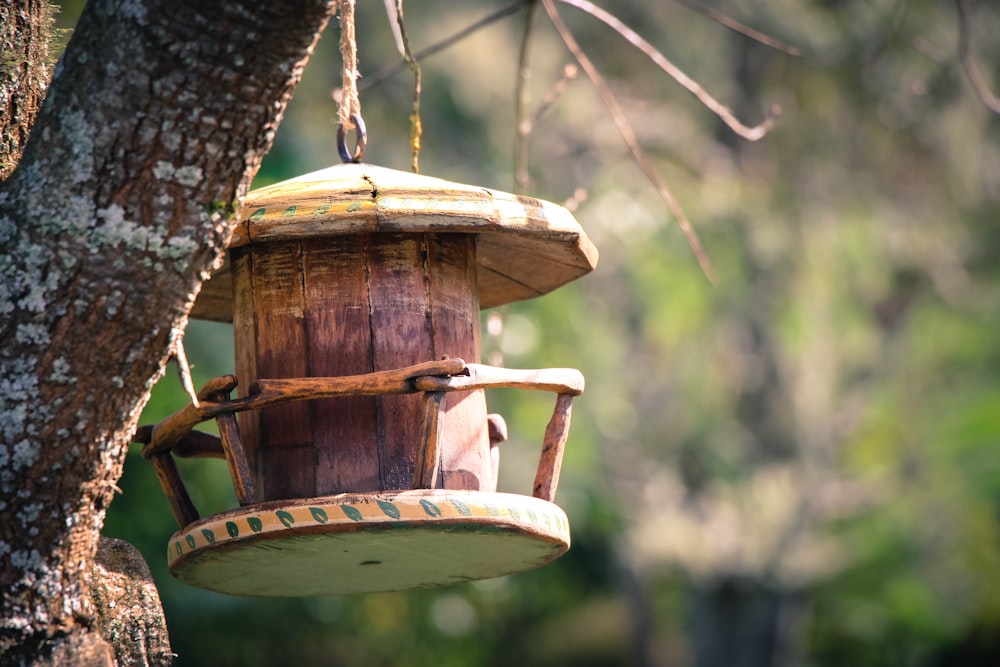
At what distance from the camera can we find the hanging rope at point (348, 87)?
2.44 meters

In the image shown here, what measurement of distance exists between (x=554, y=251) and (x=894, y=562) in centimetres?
1023

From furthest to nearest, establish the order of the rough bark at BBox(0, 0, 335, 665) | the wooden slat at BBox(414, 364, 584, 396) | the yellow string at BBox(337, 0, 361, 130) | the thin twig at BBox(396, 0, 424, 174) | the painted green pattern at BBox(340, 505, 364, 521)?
the thin twig at BBox(396, 0, 424, 174), the yellow string at BBox(337, 0, 361, 130), the wooden slat at BBox(414, 364, 584, 396), the painted green pattern at BBox(340, 505, 364, 521), the rough bark at BBox(0, 0, 335, 665)

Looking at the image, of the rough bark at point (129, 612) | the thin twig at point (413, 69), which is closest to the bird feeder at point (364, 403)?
the rough bark at point (129, 612)

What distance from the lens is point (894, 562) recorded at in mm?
11828

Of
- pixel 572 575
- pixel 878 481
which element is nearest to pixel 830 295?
pixel 878 481

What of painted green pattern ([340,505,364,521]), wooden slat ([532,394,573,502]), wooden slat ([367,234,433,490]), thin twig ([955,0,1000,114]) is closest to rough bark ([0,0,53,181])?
wooden slat ([367,234,433,490])

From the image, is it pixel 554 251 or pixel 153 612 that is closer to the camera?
pixel 153 612

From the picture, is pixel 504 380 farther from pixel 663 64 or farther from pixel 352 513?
pixel 663 64

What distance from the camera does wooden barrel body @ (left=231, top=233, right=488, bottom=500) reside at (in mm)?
2363

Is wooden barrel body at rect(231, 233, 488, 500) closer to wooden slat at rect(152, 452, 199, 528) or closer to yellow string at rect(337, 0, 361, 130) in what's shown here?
wooden slat at rect(152, 452, 199, 528)

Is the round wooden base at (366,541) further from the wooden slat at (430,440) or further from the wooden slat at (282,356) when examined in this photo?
the wooden slat at (282,356)

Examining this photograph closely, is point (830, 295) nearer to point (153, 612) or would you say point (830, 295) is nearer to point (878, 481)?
point (878, 481)

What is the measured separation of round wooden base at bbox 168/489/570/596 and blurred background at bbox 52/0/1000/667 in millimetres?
5031

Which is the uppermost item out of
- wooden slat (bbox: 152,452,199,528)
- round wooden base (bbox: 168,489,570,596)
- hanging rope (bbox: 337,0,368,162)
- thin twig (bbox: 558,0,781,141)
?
thin twig (bbox: 558,0,781,141)
